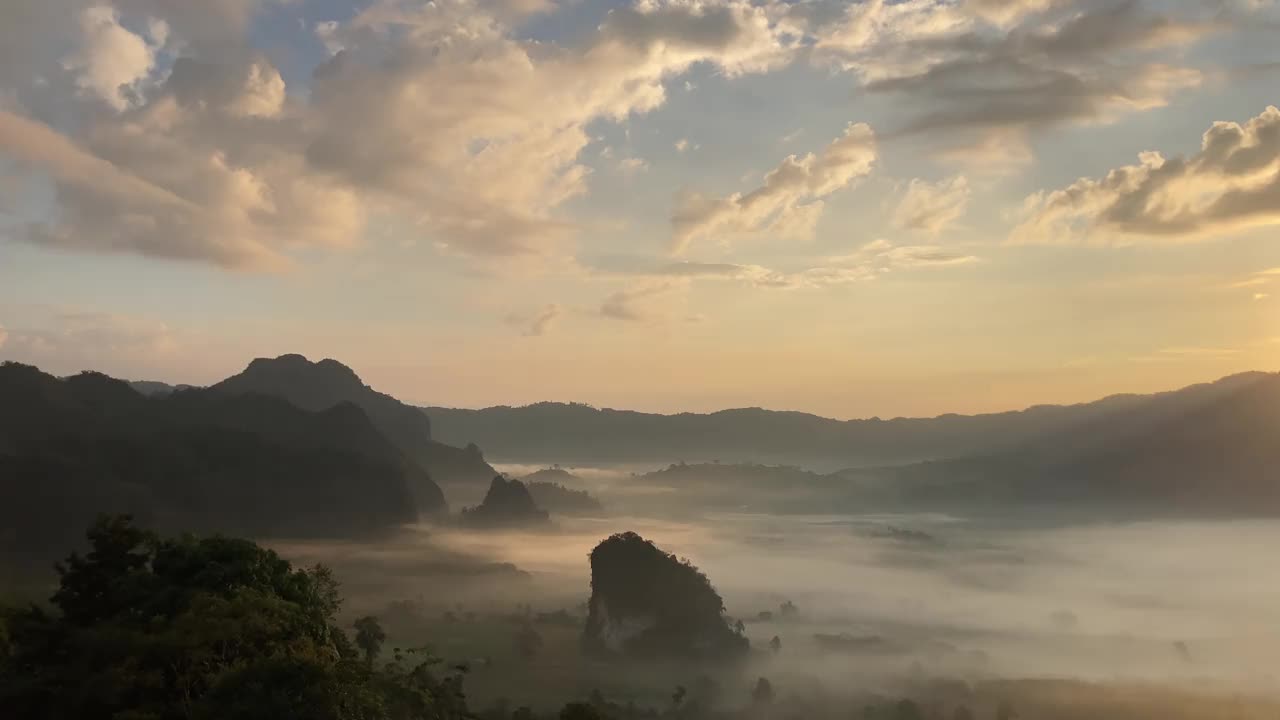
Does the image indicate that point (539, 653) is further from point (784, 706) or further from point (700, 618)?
point (784, 706)

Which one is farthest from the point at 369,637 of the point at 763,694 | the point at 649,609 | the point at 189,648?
the point at 649,609

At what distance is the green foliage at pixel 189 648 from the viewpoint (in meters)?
31.0

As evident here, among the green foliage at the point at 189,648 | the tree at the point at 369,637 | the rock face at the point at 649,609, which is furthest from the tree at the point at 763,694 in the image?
the green foliage at the point at 189,648

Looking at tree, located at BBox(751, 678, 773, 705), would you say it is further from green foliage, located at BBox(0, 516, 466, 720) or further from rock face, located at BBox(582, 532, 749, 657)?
green foliage, located at BBox(0, 516, 466, 720)

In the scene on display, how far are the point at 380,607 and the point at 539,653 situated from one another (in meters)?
46.1

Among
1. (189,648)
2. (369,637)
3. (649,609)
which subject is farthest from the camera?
(649,609)

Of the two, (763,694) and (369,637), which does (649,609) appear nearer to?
(763,694)

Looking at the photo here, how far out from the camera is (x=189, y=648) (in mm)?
35000

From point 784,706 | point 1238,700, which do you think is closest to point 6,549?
point 784,706

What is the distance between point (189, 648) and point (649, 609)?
128 meters

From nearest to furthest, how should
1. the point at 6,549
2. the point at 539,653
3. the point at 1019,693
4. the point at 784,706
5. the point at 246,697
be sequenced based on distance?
the point at 246,697 → the point at 784,706 → the point at 1019,693 → the point at 539,653 → the point at 6,549

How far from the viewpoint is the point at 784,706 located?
124 metres

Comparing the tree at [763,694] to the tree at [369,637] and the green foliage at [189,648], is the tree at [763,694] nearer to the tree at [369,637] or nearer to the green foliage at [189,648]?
the tree at [369,637]

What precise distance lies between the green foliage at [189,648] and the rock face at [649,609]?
108m
